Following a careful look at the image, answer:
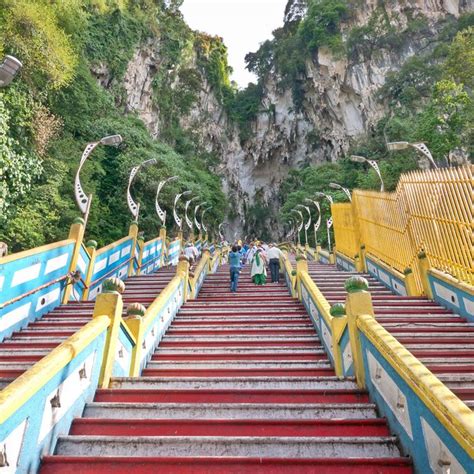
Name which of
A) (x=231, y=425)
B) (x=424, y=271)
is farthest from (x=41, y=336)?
(x=424, y=271)

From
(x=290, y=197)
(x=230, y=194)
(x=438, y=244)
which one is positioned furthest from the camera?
(x=230, y=194)

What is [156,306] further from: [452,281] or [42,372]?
[452,281]

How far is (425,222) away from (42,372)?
21.3 feet

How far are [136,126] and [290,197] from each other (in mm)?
17602

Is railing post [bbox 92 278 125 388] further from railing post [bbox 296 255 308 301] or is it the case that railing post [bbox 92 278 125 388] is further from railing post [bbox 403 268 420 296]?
railing post [bbox 403 268 420 296]

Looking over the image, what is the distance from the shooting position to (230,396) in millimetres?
3271

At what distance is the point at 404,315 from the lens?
539 cm

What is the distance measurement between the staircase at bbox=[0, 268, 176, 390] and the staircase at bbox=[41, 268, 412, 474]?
3.44ft

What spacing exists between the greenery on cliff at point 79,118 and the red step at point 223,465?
35.7ft

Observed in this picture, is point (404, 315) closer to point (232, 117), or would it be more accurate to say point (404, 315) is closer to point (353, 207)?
point (353, 207)

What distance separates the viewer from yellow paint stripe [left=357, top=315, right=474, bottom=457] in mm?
1630

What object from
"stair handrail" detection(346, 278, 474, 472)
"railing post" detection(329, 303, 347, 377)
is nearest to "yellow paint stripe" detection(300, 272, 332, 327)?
"railing post" detection(329, 303, 347, 377)

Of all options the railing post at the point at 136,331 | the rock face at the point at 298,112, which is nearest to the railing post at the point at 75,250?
the railing post at the point at 136,331

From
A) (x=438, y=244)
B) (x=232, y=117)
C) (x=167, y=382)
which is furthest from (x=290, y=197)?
(x=167, y=382)
